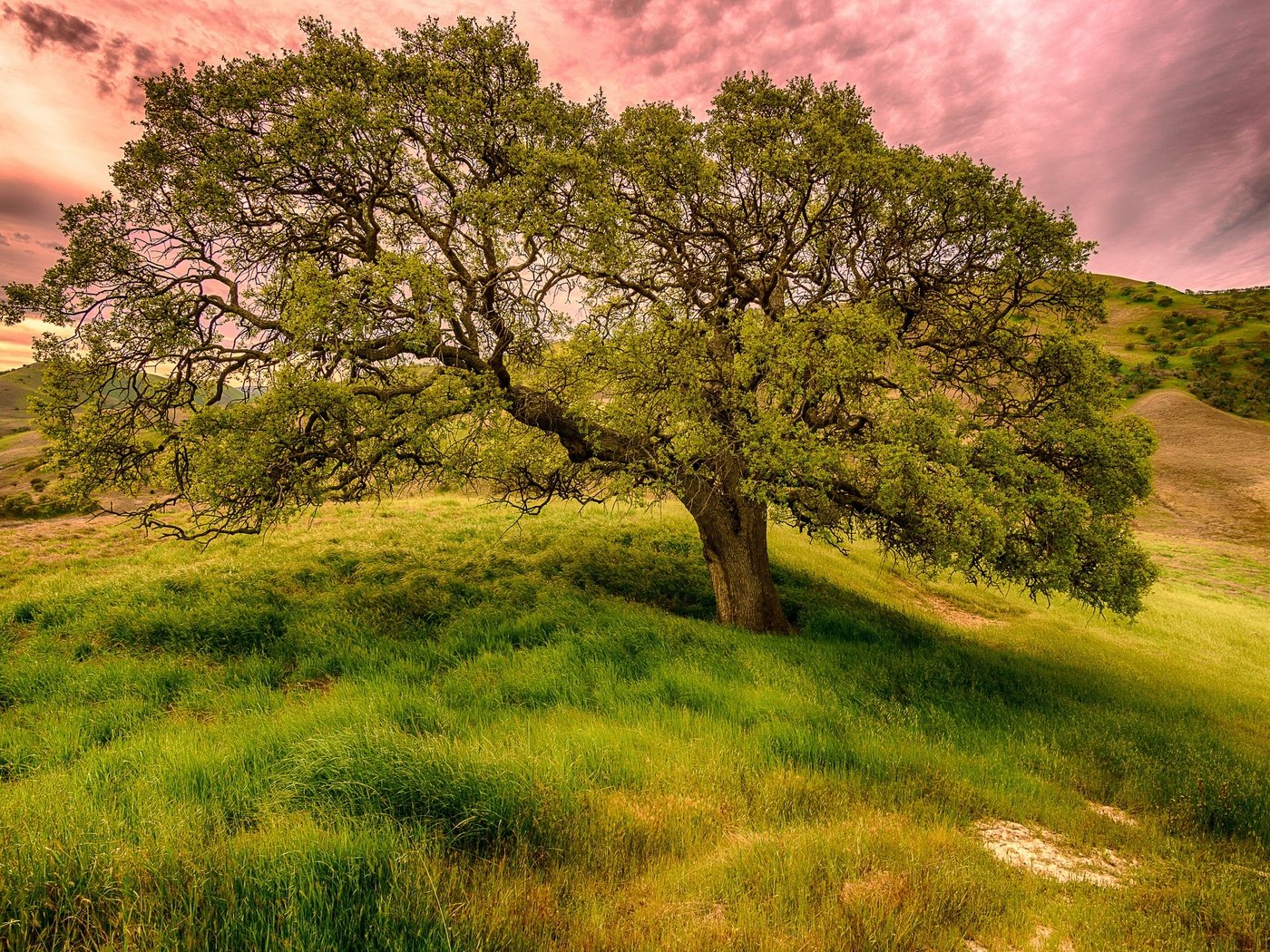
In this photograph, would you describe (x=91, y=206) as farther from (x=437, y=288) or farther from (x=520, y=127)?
(x=520, y=127)

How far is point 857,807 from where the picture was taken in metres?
4.82

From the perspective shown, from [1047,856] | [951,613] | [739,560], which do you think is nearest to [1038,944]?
[1047,856]

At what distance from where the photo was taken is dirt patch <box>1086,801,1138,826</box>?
5789mm

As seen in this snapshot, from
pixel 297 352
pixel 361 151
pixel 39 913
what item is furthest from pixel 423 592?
pixel 39 913

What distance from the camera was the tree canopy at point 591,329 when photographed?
368 inches

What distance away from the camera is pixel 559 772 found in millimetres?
4594

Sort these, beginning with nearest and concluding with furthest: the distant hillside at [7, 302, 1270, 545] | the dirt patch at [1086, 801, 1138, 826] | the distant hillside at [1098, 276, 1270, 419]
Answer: the dirt patch at [1086, 801, 1138, 826]
the distant hillside at [7, 302, 1270, 545]
the distant hillside at [1098, 276, 1270, 419]

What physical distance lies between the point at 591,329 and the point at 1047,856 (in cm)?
1028

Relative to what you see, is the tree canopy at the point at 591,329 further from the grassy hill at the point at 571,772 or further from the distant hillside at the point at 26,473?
the grassy hill at the point at 571,772

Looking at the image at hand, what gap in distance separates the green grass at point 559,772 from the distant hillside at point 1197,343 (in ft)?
207

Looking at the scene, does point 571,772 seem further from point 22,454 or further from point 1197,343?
point 1197,343

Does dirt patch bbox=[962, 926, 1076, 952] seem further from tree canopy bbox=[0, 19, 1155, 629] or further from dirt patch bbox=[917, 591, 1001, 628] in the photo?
dirt patch bbox=[917, 591, 1001, 628]

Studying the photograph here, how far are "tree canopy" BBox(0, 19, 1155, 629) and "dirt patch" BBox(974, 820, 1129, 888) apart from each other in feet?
14.5

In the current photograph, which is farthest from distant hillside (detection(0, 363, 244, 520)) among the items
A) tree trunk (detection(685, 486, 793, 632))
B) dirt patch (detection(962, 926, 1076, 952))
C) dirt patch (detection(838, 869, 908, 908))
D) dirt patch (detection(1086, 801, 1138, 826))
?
dirt patch (detection(1086, 801, 1138, 826))
